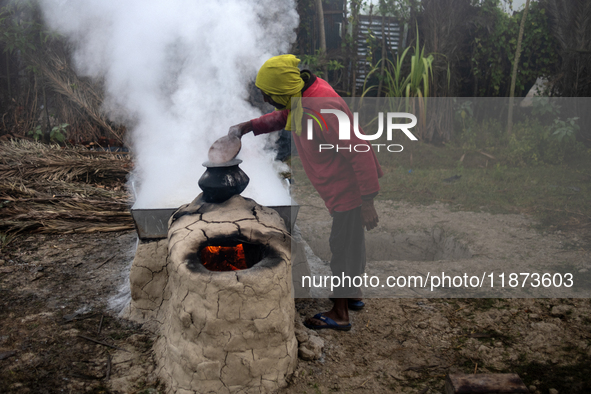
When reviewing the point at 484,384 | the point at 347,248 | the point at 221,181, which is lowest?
the point at 484,384

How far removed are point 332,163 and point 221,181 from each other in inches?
28.1

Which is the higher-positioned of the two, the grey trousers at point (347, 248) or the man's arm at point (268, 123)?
the man's arm at point (268, 123)

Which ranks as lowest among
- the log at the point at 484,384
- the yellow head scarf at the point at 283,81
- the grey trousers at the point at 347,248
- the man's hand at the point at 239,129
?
the log at the point at 484,384

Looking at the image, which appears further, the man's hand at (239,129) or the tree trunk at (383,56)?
the tree trunk at (383,56)

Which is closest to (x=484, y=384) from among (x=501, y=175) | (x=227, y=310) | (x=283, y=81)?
(x=227, y=310)

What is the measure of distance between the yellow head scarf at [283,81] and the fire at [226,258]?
0.85 metres

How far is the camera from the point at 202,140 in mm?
4035

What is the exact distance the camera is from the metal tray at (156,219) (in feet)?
9.22

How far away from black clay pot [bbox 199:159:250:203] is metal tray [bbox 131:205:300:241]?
37cm

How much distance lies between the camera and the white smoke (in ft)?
13.2

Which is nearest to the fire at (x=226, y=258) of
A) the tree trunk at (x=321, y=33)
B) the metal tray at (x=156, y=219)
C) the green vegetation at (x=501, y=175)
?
the metal tray at (x=156, y=219)

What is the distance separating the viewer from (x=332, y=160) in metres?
2.69

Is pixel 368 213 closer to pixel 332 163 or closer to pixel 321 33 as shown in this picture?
pixel 332 163

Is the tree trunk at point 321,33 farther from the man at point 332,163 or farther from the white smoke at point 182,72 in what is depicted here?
the man at point 332,163
